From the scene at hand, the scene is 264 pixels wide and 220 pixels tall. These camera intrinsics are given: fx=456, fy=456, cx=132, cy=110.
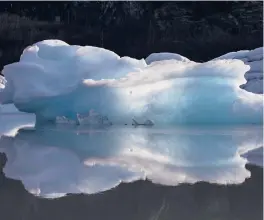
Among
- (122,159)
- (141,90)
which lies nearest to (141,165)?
(122,159)

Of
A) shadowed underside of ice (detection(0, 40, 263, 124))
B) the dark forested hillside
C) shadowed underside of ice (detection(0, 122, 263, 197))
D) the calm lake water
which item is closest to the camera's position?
the calm lake water

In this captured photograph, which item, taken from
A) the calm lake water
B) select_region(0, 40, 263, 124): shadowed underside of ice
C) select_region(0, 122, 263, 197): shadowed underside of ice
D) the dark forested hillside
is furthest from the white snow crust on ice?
the calm lake water

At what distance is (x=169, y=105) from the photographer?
18.3ft

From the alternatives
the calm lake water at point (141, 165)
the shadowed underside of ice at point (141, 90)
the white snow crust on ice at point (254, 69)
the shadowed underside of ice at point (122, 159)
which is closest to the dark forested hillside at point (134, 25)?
the white snow crust on ice at point (254, 69)

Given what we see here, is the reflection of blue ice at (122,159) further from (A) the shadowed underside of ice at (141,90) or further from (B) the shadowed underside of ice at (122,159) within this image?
(A) the shadowed underside of ice at (141,90)

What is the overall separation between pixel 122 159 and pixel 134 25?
16.0ft

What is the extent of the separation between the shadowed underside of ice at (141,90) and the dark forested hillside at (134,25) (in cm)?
155

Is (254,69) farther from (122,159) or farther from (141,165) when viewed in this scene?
(141,165)

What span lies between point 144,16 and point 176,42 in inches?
30.0

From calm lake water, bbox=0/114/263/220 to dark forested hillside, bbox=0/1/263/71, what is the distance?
352 cm

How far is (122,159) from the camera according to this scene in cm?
285

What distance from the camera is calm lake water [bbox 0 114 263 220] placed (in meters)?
1.93

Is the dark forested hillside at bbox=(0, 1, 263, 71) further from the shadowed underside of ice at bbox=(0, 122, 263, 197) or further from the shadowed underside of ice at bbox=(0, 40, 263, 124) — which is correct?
the shadowed underside of ice at bbox=(0, 122, 263, 197)

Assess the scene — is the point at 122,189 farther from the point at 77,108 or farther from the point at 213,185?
the point at 77,108
